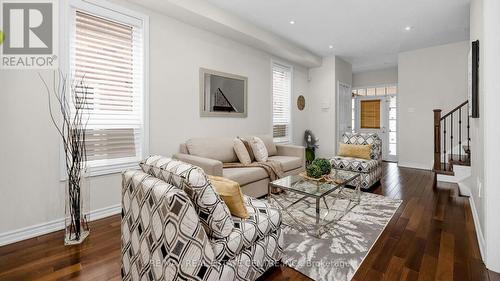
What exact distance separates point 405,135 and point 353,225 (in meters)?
4.38

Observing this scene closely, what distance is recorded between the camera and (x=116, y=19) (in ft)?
9.37

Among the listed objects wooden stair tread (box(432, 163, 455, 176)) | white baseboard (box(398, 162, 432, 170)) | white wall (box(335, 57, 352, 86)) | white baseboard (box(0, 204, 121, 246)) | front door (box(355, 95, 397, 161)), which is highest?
white wall (box(335, 57, 352, 86))

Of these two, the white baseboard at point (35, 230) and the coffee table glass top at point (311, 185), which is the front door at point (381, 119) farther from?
the white baseboard at point (35, 230)

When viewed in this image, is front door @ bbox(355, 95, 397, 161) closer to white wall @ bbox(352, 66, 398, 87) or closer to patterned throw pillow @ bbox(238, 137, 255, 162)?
white wall @ bbox(352, 66, 398, 87)

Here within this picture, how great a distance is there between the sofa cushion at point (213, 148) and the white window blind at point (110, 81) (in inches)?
26.6

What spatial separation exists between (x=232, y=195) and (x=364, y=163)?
3.02 meters

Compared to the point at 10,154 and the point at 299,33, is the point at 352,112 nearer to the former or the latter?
the point at 299,33

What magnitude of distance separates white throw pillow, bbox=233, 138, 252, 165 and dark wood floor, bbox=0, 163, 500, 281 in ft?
5.71

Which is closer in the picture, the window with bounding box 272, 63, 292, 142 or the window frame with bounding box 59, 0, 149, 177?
the window frame with bounding box 59, 0, 149, 177

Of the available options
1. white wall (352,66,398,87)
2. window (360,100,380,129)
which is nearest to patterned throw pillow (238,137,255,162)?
window (360,100,380,129)

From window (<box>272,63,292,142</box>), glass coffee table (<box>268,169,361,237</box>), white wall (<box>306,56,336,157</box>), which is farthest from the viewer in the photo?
white wall (<box>306,56,336,157</box>)

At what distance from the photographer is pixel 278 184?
2.76m

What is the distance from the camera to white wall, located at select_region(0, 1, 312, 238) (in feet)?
7.35

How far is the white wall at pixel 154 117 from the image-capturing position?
224cm
